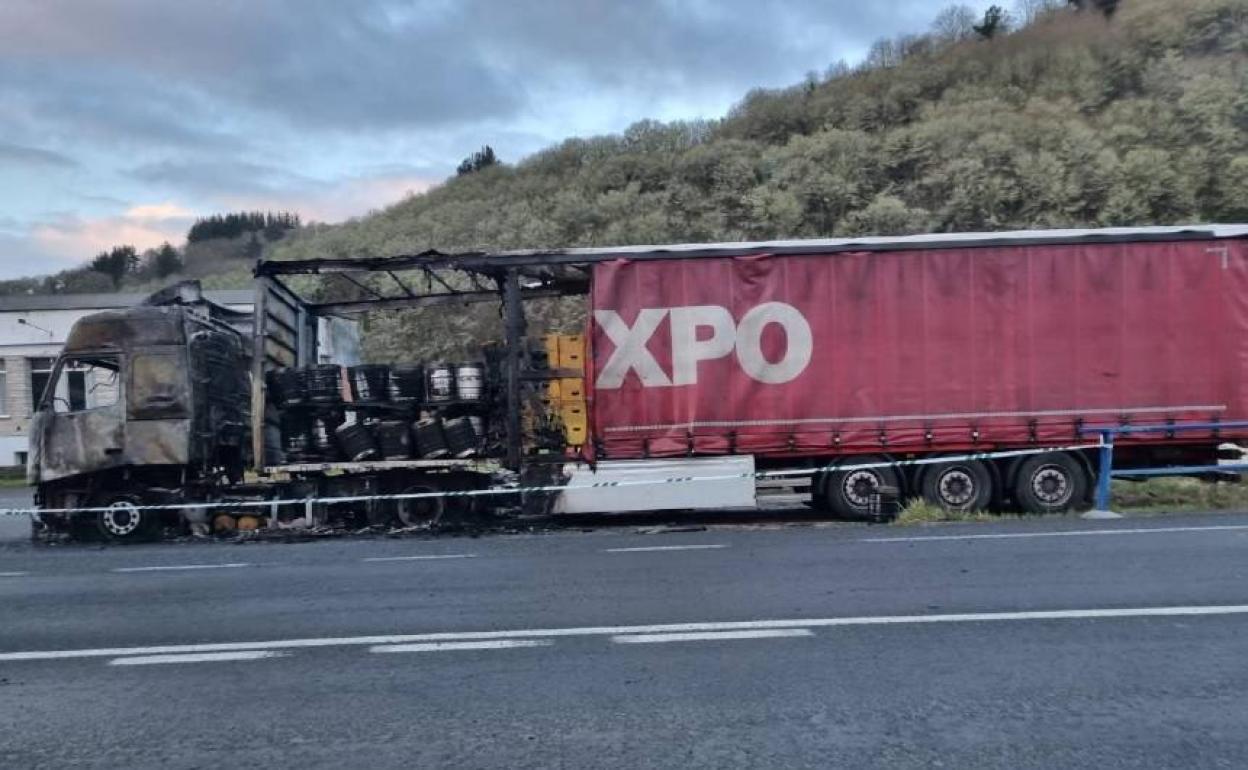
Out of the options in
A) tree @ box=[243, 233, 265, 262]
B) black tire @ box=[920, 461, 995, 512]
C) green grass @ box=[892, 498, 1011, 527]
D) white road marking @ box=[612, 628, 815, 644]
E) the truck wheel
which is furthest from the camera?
tree @ box=[243, 233, 265, 262]

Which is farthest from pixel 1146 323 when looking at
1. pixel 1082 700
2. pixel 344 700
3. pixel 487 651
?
pixel 344 700

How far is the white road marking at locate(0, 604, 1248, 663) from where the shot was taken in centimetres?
689

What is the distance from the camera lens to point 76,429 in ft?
43.9

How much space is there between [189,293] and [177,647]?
9.10 metres

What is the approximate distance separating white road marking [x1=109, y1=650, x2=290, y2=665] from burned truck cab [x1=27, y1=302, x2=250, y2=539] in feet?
23.6

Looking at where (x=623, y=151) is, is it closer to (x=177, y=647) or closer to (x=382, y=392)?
(x=382, y=392)

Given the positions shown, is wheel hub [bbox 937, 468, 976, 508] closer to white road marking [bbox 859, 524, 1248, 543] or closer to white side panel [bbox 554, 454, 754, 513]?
white road marking [bbox 859, 524, 1248, 543]

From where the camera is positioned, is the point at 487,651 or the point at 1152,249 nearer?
the point at 487,651

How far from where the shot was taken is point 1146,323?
13367 mm

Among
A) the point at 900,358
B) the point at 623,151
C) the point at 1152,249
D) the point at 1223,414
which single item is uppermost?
the point at 623,151

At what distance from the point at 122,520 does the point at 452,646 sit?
343 inches

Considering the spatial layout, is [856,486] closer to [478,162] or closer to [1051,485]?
[1051,485]

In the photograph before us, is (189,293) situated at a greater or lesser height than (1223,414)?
greater

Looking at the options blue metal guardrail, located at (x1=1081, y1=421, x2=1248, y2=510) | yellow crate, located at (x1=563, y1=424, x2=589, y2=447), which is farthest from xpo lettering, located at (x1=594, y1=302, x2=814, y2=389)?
blue metal guardrail, located at (x1=1081, y1=421, x2=1248, y2=510)
